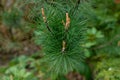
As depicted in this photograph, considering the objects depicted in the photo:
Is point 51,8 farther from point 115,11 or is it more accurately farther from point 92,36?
point 115,11

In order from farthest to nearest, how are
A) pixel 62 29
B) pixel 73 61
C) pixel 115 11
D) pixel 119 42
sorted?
pixel 115 11, pixel 119 42, pixel 73 61, pixel 62 29

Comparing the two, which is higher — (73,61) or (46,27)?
(46,27)

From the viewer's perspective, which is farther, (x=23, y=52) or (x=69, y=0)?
(x=23, y=52)

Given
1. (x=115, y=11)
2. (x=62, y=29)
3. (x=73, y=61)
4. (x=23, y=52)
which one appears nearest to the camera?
(x=62, y=29)

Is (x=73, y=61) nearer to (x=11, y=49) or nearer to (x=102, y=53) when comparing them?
(x=102, y=53)

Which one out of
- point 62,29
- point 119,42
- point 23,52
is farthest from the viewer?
point 23,52

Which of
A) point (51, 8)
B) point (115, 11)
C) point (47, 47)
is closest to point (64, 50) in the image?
point (47, 47)

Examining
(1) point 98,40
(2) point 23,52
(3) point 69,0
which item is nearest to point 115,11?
(1) point 98,40

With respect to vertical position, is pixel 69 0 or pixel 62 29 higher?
pixel 69 0

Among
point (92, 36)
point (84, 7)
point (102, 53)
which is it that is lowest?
point (102, 53)
